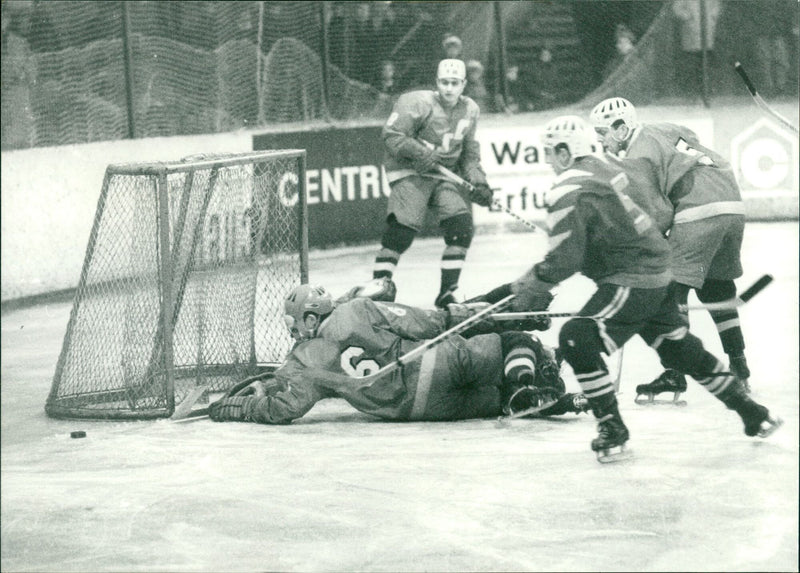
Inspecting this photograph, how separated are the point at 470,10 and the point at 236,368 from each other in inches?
212

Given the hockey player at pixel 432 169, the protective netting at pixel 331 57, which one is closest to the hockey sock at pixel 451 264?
A: the hockey player at pixel 432 169

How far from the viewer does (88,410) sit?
19.0 feet

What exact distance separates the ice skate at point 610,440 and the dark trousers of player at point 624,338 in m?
0.03

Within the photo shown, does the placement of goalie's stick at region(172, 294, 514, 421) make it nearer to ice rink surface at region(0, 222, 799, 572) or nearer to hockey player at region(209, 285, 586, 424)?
hockey player at region(209, 285, 586, 424)

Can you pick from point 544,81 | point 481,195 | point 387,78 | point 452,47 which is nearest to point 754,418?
point 481,195

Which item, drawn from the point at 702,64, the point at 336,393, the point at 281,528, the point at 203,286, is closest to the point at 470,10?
the point at 702,64

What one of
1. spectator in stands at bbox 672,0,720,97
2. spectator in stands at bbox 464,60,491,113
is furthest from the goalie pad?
spectator in stands at bbox 672,0,720,97

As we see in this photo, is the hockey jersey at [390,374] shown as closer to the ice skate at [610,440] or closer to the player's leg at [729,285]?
the ice skate at [610,440]

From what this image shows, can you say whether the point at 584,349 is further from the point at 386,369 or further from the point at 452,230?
the point at 452,230

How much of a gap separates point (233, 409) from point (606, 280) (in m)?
1.60

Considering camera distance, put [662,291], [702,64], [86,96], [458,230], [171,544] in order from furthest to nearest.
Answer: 1. [702,64]
2. [86,96]
3. [458,230]
4. [662,291]
5. [171,544]

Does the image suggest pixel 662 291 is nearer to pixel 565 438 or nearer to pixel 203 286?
pixel 565 438

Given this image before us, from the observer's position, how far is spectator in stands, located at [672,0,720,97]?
1074 centimetres

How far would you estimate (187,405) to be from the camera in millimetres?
5715
